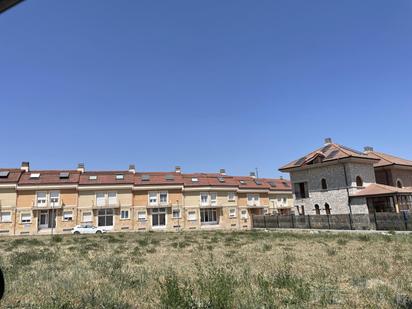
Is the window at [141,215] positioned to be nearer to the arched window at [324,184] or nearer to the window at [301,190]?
the window at [301,190]

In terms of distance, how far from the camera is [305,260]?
11.3 meters

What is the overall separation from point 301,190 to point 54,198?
33590 mm

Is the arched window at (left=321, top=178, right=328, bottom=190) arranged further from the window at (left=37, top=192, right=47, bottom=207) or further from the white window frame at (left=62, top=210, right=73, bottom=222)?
the window at (left=37, top=192, right=47, bottom=207)

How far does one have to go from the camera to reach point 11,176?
44.7 meters

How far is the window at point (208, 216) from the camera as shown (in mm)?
53000

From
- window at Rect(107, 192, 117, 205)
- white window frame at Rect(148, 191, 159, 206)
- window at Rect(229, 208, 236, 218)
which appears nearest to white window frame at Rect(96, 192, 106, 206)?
window at Rect(107, 192, 117, 205)

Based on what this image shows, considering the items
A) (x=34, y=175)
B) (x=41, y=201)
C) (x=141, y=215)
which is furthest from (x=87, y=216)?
(x=34, y=175)

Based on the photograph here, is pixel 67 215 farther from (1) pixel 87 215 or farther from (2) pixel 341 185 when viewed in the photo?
(2) pixel 341 185

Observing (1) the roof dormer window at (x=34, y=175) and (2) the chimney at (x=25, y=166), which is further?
(2) the chimney at (x=25, y=166)

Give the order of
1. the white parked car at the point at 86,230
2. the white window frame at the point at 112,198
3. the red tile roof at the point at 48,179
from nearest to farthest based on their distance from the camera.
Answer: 1. the white parked car at the point at 86,230
2. the red tile roof at the point at 48,179
3. the white window frame at the point at 112,198

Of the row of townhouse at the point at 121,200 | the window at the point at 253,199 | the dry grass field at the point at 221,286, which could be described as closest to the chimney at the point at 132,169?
the row of townhouse at the point at 121,200

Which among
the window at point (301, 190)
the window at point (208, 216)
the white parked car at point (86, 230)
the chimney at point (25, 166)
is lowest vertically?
Result: the white parked car at point (86, 230)

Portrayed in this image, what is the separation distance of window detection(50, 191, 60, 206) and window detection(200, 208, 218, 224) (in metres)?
21.4

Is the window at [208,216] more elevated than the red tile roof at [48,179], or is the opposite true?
the red tile roof at [48,179]
